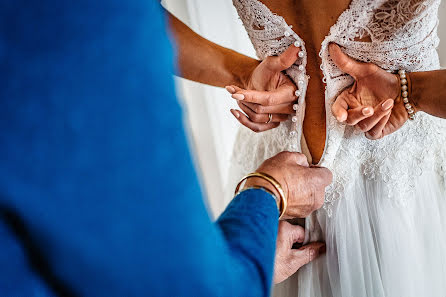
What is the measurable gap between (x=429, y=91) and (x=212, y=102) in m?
0.87

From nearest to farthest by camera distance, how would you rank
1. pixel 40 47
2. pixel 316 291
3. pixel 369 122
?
pixel 40 47
pixel 369 122
pixel 316 291

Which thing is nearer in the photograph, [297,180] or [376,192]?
[297,180]

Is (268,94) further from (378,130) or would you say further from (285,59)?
(378,130)

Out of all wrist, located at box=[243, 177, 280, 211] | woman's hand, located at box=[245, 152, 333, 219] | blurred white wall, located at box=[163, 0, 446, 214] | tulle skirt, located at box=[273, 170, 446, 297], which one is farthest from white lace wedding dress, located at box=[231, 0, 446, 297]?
blurred white wall, located at box=[163, 0, 446, 214]

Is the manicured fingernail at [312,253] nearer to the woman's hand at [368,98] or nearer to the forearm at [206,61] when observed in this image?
the woman's hand at [368,98]

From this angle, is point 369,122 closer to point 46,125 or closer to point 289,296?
point 289,296

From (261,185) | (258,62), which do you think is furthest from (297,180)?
(258,62)

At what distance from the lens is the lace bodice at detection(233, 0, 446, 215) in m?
0.62

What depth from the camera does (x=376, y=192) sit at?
2.36 ft

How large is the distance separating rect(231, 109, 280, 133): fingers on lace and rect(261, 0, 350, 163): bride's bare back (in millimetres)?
65

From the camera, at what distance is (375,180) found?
0.72m


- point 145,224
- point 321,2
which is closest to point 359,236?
point 321,2

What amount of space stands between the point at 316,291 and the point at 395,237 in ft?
0.61

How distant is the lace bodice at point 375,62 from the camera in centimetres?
62
